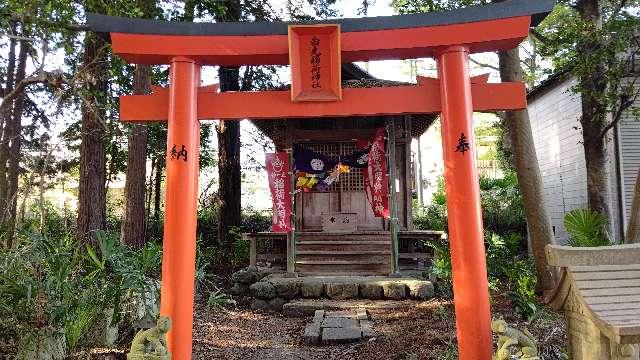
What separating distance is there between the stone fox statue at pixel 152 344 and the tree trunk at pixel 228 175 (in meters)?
10.7

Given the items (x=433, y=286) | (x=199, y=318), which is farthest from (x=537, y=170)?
(x=199, y=318)

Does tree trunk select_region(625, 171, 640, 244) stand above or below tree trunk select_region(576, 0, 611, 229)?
below

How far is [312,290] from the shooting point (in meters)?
9.12

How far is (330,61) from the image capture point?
4.75m

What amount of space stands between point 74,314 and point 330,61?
378cm

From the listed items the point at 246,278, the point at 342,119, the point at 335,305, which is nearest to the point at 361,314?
the point at 335,305

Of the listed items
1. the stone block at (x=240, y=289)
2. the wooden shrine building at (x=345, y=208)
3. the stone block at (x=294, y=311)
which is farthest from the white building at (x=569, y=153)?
the stone block at (x=240, y=289)

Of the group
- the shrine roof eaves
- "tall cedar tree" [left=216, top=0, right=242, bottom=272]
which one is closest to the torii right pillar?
the shrine roof eaves

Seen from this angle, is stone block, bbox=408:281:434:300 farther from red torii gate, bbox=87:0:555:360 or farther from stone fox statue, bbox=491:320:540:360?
stone fox statue, bbox=491:320:540:360

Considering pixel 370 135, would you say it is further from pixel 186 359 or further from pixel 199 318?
pixel 186 359

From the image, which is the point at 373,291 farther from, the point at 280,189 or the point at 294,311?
the point at 280,189

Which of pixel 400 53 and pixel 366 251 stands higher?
pixel 400 53

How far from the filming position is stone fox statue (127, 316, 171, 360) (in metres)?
3.85

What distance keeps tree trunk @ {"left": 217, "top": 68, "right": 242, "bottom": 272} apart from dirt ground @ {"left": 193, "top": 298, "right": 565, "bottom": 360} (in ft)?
21.1
